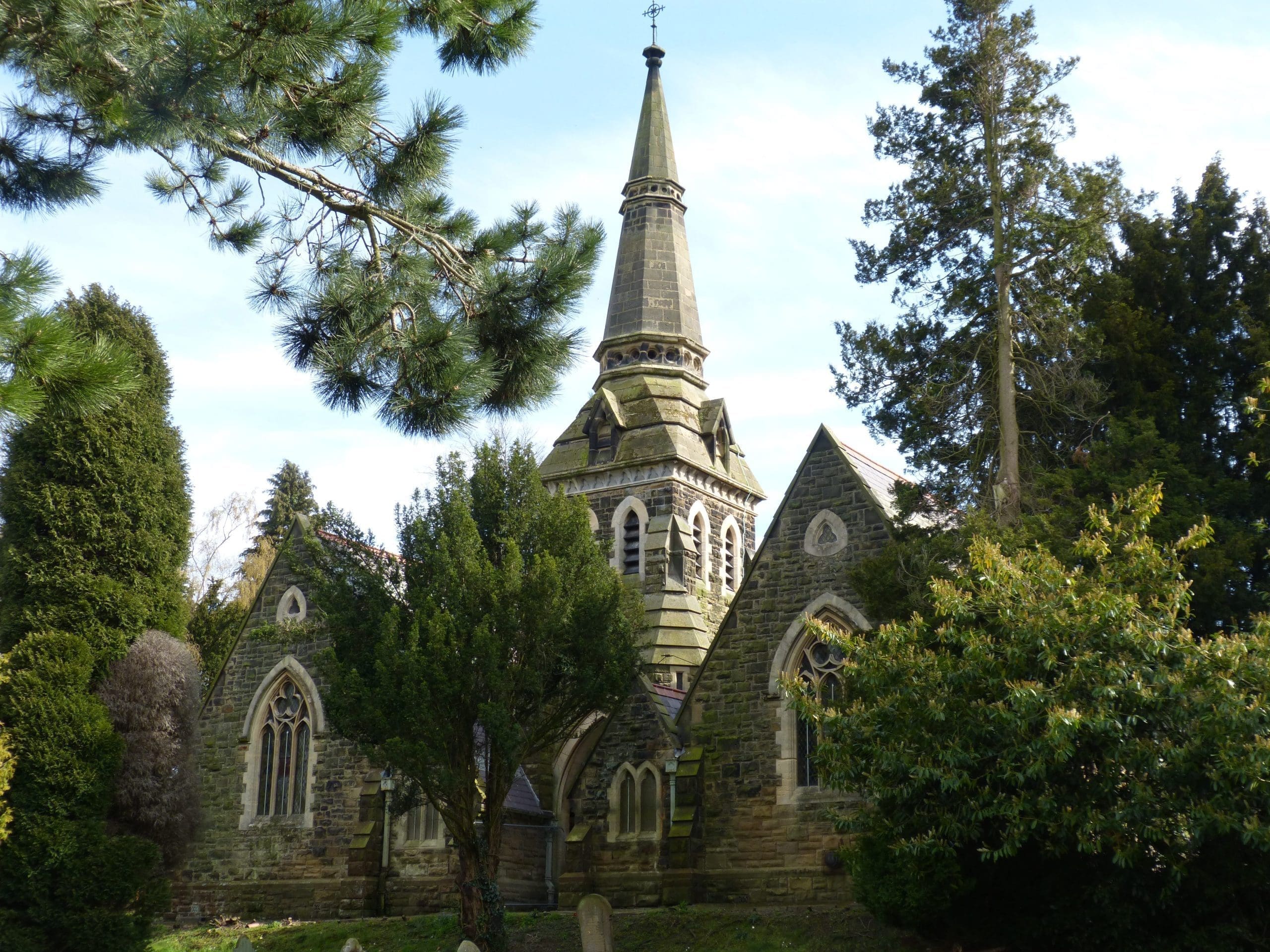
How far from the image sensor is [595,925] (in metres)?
17.2

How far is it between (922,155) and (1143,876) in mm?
11659

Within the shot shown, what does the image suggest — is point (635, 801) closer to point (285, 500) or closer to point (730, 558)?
point (730, 558)

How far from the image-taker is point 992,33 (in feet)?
67.1

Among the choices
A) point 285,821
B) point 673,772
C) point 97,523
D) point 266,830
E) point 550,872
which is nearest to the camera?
point 97,523

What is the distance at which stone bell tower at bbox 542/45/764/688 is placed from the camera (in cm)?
3023

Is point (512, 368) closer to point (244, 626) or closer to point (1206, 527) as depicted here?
point (1206, 527)

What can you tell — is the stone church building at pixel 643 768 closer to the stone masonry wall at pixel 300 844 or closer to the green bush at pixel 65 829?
the stone masonry wall at pixel 300 844

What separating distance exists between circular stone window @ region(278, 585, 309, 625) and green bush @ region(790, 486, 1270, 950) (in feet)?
42.8

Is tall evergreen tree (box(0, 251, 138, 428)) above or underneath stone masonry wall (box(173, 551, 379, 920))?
above

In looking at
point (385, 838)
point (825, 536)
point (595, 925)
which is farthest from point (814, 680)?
point (385, 838)

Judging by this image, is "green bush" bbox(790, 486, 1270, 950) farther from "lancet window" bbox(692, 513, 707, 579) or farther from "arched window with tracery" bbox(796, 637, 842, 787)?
"lancet window" bbox(692, 513, 707, 579)

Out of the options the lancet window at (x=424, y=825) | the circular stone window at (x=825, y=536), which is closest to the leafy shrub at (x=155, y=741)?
the lancet window at (x=424, y=825)

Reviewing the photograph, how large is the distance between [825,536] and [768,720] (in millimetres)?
3042

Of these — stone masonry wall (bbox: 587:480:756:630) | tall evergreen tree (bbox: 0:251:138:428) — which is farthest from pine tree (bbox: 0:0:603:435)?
stone masonry wall (bbox: 587:480:756:630)
